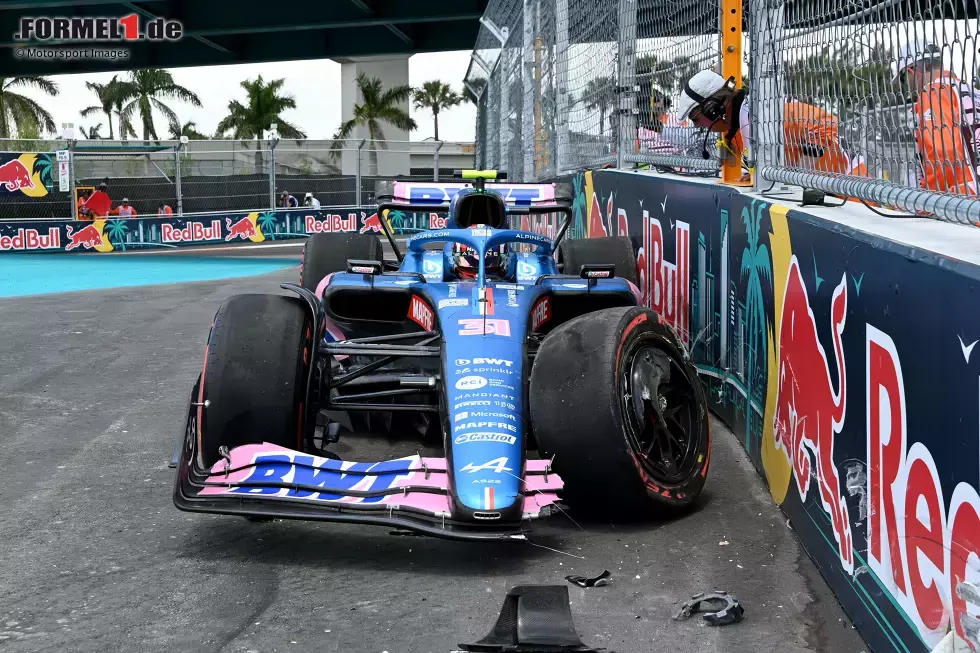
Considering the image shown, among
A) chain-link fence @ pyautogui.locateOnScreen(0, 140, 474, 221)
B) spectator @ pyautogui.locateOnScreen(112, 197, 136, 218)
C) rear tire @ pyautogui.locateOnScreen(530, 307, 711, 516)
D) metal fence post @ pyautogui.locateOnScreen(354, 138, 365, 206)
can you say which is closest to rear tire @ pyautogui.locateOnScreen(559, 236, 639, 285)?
rear tire @ pyautogui.locateOnScreen(530, 307, 711, 516)

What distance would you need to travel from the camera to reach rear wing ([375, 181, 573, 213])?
7.33m

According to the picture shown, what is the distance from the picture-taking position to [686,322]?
634 cm

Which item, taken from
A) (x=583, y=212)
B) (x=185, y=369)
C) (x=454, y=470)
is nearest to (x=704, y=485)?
(x=454, y=470)

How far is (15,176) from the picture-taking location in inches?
949

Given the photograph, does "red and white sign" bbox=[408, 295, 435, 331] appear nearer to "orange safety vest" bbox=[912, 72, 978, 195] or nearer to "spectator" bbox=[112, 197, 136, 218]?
"orange safety vest" bbox=[912, 72, 978, 195]

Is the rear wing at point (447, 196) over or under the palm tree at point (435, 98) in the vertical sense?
under

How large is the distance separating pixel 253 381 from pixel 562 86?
688cm

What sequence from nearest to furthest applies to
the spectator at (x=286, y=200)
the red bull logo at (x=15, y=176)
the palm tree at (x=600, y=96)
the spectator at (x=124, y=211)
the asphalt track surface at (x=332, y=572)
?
1. the asphalt track surface at (x=332, y=572)
2. the palm tree at (x=600, y=96)
3. the red bull logo at (x=15, y=176)
4. the spectator at (x=124, y=211)
5. the spectator at (x=286, y=200)

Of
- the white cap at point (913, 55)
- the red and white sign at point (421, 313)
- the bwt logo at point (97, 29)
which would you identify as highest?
the bwt logo at point (97, 29)

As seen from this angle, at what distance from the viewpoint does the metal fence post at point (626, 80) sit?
25.9ft

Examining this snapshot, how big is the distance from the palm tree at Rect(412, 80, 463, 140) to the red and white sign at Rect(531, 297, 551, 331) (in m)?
61.0

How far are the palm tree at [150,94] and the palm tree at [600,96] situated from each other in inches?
1835

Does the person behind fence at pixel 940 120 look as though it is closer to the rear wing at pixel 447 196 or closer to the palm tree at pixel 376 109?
the rear wing at pixel 447 196

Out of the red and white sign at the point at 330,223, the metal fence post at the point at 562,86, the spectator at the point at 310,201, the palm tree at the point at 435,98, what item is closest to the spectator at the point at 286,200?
the spectator at the point at 310,201
